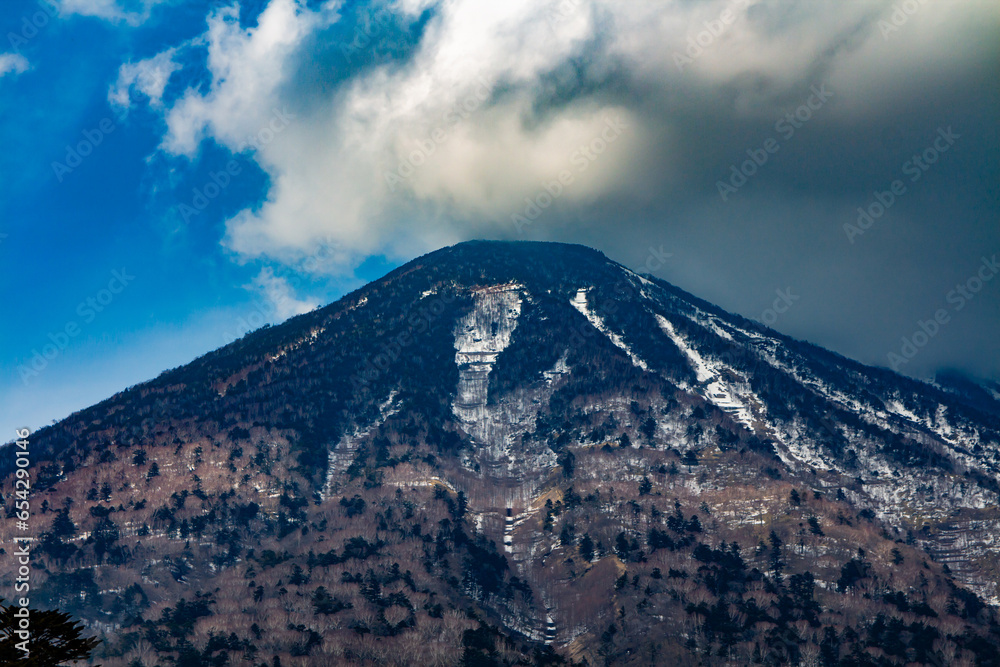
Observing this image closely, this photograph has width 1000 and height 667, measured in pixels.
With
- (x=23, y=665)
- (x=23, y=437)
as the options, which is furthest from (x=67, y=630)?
(x=23, y=437)

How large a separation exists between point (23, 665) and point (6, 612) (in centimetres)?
401

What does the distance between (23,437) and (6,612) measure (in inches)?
3204

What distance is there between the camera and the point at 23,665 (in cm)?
6141

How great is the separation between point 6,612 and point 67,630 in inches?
194

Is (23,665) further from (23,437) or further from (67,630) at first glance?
(23,437)

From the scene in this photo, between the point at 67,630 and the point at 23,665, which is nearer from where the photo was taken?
the point at 23,665

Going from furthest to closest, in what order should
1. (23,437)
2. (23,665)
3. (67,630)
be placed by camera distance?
(23,437) → (67,630) → (23,665)

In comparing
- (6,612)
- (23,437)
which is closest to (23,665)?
(6,612)

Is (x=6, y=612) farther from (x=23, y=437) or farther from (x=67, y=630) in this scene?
(x=23, y=437)

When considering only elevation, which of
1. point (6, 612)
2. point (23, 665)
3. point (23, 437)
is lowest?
point (23, 665)

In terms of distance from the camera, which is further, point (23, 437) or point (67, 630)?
point (23, 437)

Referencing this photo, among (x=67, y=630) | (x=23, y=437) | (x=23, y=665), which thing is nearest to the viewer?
(x=23, y=665)

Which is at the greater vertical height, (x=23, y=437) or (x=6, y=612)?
(x=23, y=437)

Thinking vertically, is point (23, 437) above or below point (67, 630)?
above
